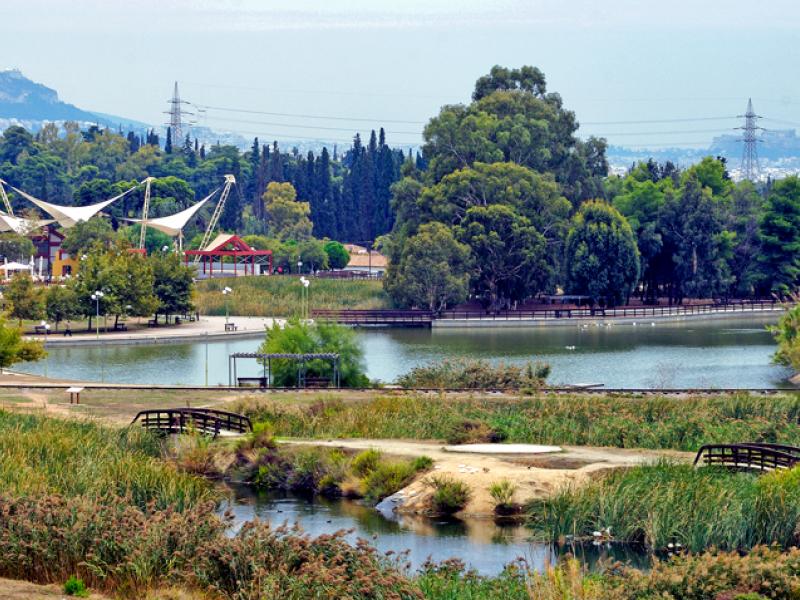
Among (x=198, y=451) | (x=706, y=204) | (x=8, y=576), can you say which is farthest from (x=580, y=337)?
(x=8, y=576)

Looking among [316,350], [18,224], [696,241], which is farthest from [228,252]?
[316,350]

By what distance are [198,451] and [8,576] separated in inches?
509

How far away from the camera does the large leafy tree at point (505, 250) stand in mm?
96438

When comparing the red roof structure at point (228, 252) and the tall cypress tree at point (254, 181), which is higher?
the tall cypress tree at point (254, 181)

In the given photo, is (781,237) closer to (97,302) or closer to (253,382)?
(97,302)

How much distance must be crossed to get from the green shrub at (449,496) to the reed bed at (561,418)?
A: 559cm

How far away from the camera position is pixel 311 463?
3353 cm

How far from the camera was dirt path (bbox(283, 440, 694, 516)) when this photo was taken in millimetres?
30406

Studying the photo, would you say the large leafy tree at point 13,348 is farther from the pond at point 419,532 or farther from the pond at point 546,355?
the pond at point 419,532

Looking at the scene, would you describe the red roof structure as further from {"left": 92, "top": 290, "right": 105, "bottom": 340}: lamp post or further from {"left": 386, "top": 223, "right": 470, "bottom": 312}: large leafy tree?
{"left": 92, "top": 290, "right": 105, "bottom": 340}: lamp post

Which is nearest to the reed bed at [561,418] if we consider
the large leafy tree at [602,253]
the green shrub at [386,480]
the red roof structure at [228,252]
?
the green shrub at [386,480]

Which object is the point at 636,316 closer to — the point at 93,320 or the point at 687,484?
the point at 93,320

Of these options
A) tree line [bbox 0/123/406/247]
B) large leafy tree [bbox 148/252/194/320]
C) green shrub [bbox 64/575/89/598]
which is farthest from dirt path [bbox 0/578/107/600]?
tree line [bbox 0/123/406/247]

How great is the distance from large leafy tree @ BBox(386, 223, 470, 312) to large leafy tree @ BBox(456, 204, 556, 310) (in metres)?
1.54
